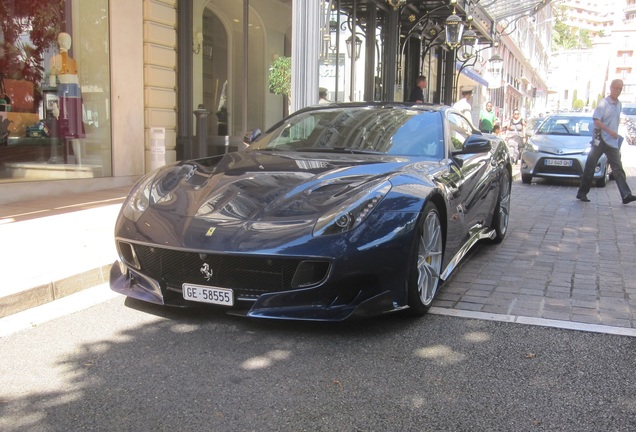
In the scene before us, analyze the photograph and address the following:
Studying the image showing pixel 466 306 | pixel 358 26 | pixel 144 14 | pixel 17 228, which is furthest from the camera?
pixel 358 26

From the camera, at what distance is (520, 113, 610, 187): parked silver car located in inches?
488

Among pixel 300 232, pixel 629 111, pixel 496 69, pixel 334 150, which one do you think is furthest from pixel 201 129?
pixel 629 111

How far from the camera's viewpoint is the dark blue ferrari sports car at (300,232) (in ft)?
10.7

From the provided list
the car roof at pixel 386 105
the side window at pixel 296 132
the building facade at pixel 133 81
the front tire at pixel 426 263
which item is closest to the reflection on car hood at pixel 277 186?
the front tire at pixel 426 263

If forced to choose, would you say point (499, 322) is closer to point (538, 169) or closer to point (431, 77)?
point (538, 169)

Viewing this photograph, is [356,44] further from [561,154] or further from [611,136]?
[611,136]

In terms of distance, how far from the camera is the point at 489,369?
3.05 metres

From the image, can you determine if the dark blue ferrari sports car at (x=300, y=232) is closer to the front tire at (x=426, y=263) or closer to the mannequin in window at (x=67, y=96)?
the front tire at (x=426, y=263)

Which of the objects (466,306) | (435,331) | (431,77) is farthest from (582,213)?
(431,77)

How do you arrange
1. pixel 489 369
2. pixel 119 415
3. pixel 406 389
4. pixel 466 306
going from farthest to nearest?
1. pixel 466 306
2. pixel 489 369
3. pixel 406 389
4. pixel 119 415

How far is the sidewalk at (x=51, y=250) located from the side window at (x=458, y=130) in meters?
2.95

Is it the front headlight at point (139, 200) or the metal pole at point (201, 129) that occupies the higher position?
the metal pole at point (201, 129)

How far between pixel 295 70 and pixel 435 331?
5.98 metres

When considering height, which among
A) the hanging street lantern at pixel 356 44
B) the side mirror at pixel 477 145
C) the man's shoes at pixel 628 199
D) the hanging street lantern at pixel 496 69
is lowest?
the man's shoes at pixel 628 199
